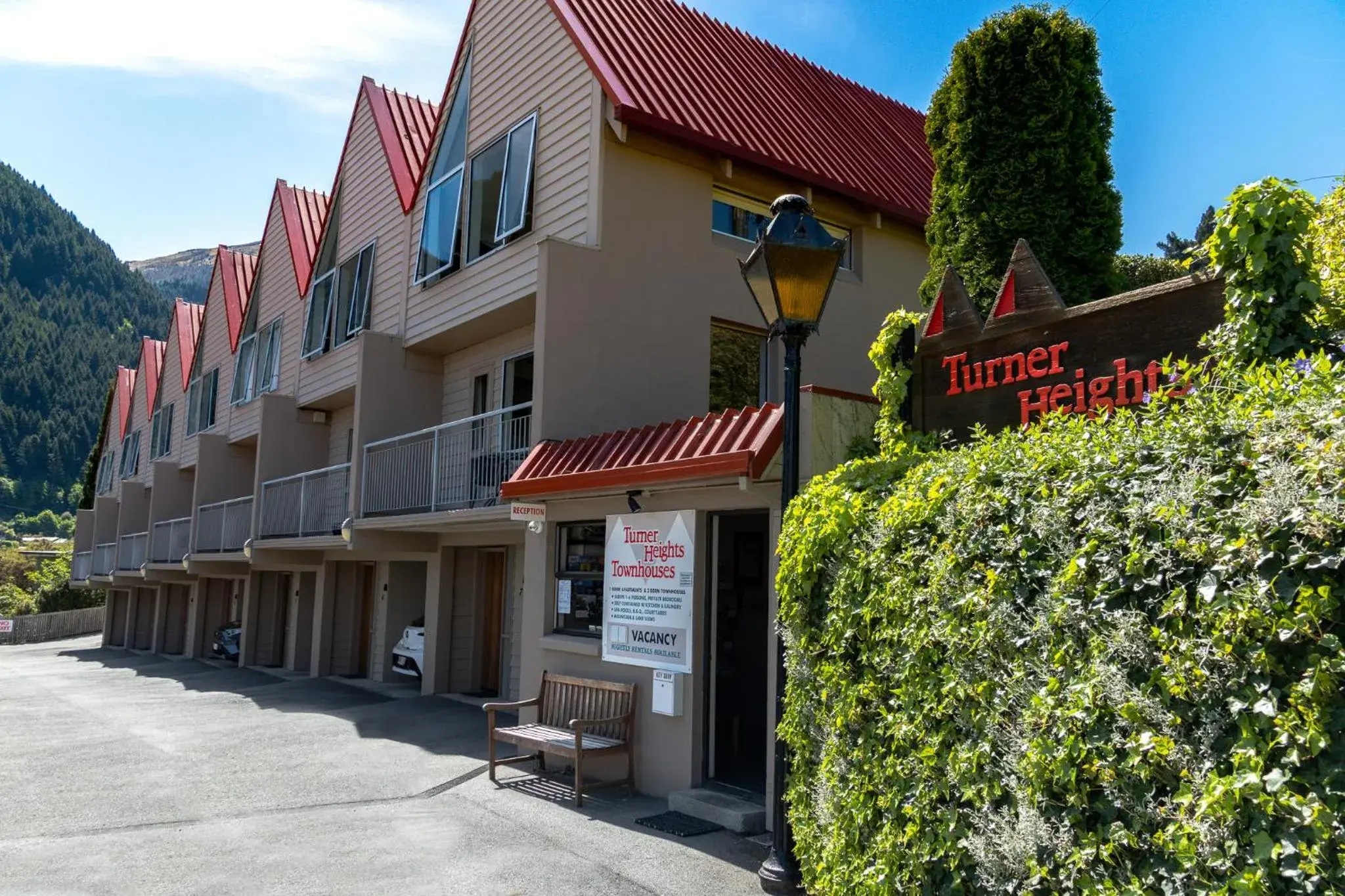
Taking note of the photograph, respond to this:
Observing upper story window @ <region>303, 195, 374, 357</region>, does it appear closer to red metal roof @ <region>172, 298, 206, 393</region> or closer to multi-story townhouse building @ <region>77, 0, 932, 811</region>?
multi-story townhouse building @ <region>77, 0, 932, 811</region>

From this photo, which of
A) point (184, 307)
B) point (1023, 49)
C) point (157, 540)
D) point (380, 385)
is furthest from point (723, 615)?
point (184, 307)

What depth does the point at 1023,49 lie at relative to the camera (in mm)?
10805

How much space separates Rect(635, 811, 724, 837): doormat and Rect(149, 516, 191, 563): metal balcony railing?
19.6 m

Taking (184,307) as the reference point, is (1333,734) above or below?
below

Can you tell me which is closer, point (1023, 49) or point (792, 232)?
point (792, 232)

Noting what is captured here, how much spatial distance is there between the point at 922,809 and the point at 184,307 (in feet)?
113

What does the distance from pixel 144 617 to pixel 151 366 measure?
31.1 ft

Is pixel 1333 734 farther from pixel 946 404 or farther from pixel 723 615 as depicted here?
pixel 723 615

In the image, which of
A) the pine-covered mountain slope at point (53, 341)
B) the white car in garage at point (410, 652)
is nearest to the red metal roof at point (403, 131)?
the white car in garage at point (410, 652)

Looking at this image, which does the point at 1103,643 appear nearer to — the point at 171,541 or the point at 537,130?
the point at 537,130

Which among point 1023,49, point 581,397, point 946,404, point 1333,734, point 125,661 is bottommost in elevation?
point 125,661

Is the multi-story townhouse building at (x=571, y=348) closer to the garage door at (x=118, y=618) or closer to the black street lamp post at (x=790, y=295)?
the black street lamp post at (x=790, y=295)

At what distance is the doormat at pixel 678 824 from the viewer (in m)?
7.69

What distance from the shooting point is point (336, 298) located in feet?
63.0
